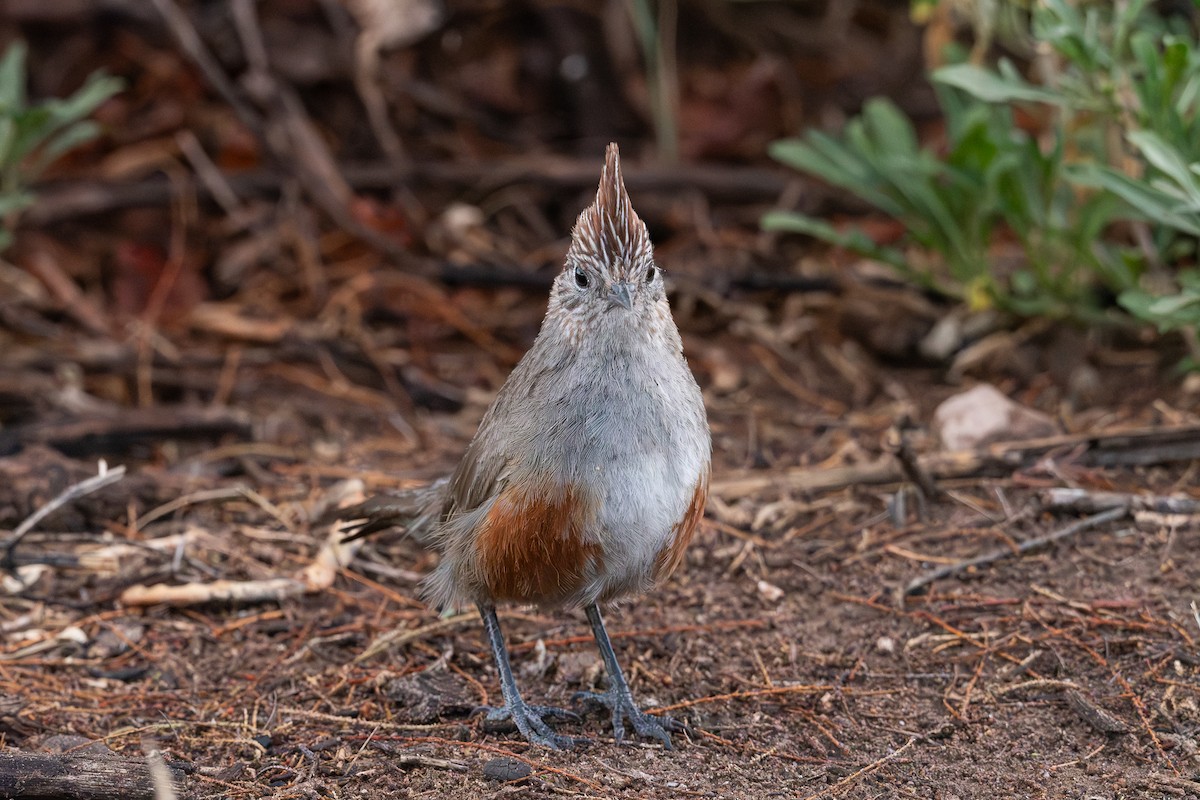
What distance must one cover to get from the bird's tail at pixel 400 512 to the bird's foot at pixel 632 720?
0.91 meters

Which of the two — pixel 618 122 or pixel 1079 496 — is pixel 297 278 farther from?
pixel 1079 496

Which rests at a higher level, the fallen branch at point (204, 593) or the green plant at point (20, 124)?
the green plant at point (20, 124)

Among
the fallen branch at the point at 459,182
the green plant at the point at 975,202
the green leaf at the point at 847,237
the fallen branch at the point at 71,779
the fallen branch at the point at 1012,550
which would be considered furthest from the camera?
the fallen branch at the point at 459,182

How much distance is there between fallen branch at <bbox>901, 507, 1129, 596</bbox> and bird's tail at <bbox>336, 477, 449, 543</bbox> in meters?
1.72

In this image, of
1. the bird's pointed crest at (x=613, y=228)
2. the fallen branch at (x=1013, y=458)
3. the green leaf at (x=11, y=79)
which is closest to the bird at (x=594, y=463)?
the bird's pointed crest at (x=613, y=228)

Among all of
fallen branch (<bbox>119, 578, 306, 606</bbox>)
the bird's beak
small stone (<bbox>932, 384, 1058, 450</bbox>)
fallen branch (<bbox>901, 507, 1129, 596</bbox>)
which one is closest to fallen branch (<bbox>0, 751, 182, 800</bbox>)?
fallen branch (<bbox>119, 578, 306, 606</bbox>)

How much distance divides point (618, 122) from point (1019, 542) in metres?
4.42

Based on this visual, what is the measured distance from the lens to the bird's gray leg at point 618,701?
4.01 m

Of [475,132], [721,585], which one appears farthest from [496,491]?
[475,132]

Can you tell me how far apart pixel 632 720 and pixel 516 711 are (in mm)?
361

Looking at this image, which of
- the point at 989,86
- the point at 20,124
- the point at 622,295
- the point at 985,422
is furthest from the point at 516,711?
the point at 20,124

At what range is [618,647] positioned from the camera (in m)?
4.60

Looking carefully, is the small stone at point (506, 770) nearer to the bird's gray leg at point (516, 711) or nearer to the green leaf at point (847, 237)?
the bird's gray leg at point (516, 711)

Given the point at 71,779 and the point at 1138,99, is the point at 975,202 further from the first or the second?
the point at 71,779
